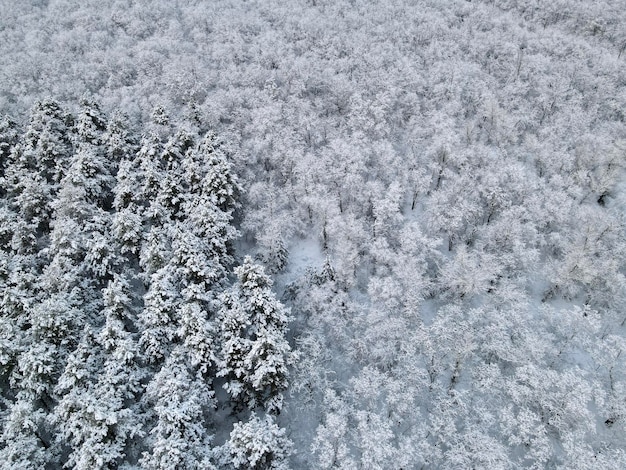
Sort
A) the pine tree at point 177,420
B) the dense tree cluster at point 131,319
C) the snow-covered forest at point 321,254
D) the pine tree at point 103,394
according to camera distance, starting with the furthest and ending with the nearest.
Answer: the snow-covered forest at point 321,254, the dense tree cluster at point 131,319, the pine tree at point 103,394, the pine tree at point 177,420

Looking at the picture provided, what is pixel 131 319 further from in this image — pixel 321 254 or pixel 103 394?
pixel 321 254

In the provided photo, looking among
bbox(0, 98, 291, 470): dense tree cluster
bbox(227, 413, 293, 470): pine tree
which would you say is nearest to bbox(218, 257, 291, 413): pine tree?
bbox(0, 98, 291, 470): dense tree cluster

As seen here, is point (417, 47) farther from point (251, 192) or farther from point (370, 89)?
point (251, 192)

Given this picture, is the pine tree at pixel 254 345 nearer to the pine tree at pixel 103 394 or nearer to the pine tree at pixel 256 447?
the pine tree at pixel 256 447

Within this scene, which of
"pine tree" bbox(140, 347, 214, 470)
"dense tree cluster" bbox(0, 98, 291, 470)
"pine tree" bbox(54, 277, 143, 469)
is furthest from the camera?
"dense tree cluster" bbox(0, 98, 291, 470)

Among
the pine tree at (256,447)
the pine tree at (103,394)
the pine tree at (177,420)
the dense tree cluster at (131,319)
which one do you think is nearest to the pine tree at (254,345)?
the dense tree cluster at (131,319)

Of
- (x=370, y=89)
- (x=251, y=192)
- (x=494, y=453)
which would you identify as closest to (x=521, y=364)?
(x=494, y=453)

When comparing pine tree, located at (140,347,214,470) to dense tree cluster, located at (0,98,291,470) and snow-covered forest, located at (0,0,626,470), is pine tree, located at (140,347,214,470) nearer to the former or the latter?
dense tree cluster, located at (0,98,291,470)

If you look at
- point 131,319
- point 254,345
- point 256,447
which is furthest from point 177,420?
point 131,319
